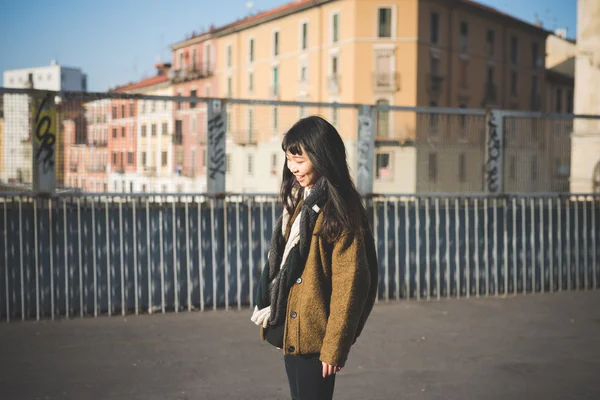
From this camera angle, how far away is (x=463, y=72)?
47.9 m

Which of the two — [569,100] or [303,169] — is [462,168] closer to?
[303,169]

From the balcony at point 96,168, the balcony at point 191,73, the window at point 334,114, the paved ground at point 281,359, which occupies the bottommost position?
the paved ground at point 281,359

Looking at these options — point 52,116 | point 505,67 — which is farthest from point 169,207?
point 505,67

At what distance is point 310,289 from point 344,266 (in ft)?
0.57

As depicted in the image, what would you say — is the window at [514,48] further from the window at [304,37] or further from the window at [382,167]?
the window at [382,167]

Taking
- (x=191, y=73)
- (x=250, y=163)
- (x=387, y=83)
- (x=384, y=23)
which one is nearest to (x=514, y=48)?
(x=384, y=23)

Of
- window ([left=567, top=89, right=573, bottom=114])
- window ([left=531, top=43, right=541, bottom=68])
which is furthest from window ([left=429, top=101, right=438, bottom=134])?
window ([left=567, top=89, right=573, bottom=114])

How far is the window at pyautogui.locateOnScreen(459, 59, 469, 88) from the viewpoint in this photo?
47719 mm

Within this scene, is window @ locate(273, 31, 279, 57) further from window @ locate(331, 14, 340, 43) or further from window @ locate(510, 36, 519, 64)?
window @ locate(510, 36, 519, 64)

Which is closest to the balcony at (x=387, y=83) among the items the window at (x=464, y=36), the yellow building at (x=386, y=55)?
the yellow building at (x=386, y=55)

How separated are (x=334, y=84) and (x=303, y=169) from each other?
4295 cm

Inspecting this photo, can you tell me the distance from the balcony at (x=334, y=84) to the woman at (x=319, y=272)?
1679 inches

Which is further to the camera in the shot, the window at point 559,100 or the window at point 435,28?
the window at point 559,100

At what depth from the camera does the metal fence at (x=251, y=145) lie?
7.33m
